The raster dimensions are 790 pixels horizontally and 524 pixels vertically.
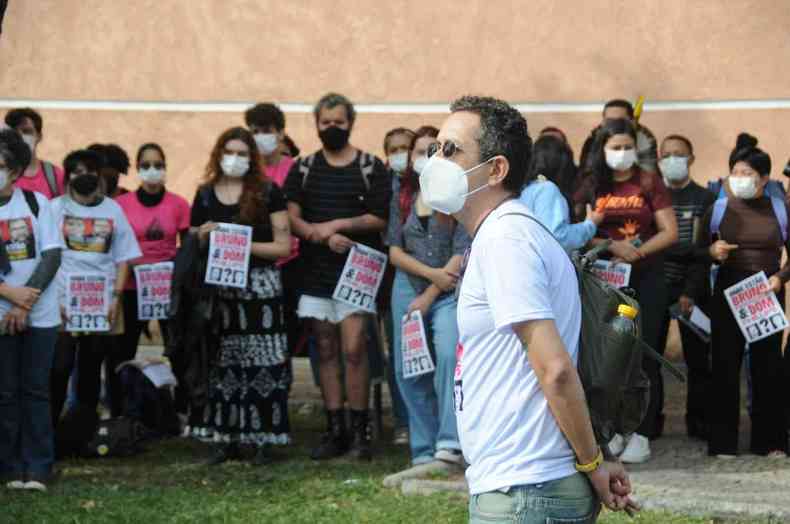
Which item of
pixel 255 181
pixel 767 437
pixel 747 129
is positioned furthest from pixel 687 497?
pixel 747 129

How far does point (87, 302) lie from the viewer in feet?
34.4

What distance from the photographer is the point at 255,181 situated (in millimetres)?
10000

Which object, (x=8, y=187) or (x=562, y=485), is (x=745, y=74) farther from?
(x=562, y=485)

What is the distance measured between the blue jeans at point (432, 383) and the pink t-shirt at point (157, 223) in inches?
98.8

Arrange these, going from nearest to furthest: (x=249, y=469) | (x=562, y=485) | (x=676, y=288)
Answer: (x=562, y=485), (x=249, y=469), (x=676, y=288)

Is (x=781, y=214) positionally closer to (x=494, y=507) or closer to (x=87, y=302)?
(x=87, y=302)

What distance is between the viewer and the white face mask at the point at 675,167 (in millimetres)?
11289

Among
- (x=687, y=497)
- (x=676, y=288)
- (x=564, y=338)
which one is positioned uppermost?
(x=676, y=288)

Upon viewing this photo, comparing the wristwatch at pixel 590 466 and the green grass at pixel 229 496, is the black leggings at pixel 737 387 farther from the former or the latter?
the wristwatch at pixel 590 466

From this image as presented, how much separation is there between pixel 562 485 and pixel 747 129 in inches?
411

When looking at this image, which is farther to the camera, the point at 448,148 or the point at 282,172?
the point at 282,172

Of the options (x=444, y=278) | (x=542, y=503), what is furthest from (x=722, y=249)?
(x=542, y=503)

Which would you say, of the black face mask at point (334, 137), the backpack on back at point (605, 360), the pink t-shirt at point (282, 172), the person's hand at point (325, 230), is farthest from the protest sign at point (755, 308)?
the backpack on back at point (605, 360)

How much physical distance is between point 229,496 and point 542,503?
499 centimetres
